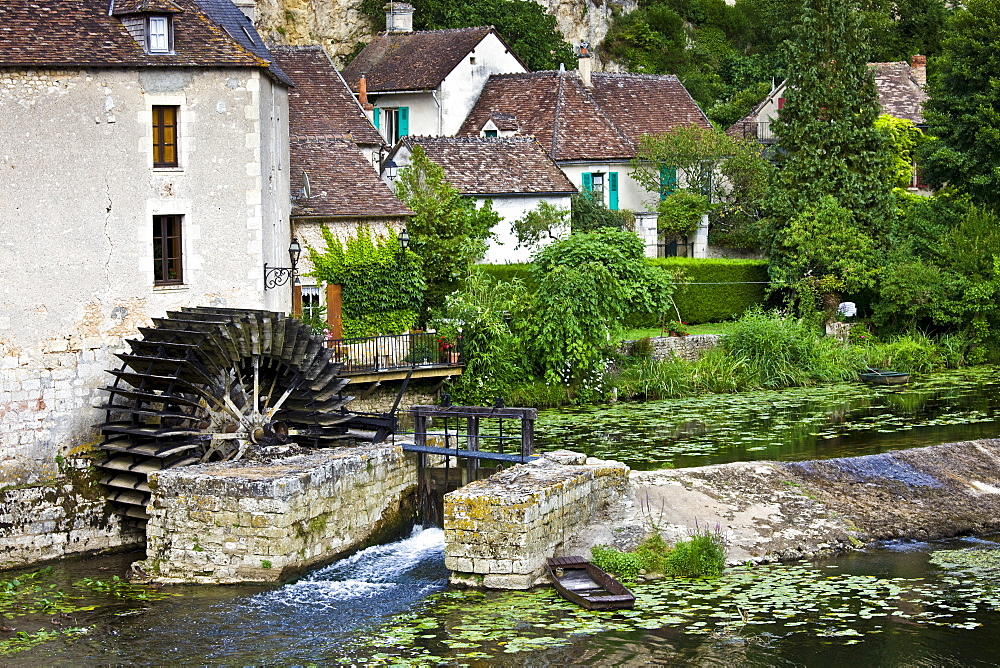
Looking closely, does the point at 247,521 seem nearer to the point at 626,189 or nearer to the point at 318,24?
the point at 626,189

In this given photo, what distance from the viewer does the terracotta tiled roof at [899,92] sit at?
47.9 meters

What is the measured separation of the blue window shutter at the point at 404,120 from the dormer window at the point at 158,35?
80.3 feet

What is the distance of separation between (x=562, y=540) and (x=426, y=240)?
13.9 metres

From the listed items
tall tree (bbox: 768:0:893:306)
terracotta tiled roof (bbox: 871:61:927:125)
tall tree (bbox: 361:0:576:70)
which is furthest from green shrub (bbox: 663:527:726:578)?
tall tree (bbox: 361:0:576:70)

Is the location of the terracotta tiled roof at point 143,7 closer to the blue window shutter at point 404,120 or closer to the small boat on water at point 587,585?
the small boat on water at point 587,585

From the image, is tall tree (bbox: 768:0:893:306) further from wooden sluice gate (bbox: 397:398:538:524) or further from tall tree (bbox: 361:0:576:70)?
wooden sluice gate (bbox: 397:398:538:524)

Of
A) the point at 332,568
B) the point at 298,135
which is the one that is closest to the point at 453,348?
the point at 298,135

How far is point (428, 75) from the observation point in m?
44.8

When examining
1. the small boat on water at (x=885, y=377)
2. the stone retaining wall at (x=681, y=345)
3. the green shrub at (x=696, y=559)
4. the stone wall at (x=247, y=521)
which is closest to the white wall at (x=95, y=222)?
the stone wall at (x=247, y=521)

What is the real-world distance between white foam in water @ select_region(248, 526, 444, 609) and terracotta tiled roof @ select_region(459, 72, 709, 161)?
23.7 metres

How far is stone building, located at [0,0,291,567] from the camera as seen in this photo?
2016 cm

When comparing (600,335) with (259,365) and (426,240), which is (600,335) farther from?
(259,365)

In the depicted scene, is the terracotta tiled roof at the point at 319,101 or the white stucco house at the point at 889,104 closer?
the terracotta tiled roof at the point at 319,101

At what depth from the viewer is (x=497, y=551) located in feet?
55.8
